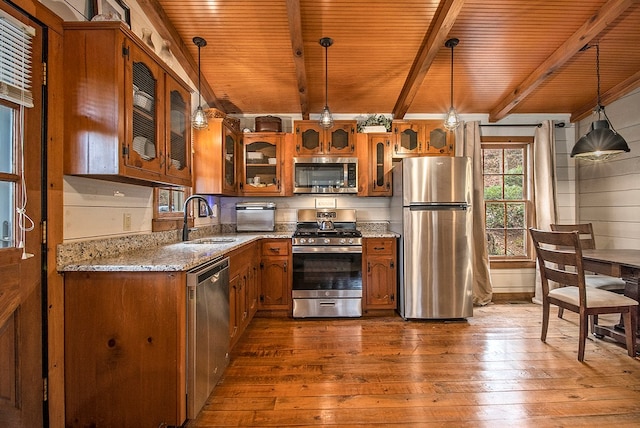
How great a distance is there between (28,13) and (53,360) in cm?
160

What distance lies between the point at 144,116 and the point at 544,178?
4.45m

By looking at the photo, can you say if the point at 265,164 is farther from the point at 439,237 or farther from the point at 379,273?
the point at 439,237

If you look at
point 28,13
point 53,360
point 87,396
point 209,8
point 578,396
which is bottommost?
point 578,396

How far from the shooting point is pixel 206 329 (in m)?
1.86

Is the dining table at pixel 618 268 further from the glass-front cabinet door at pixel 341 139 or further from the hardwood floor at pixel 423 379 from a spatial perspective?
the glass-front cabinet door at pixel 341 139

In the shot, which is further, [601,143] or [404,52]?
[404,52]

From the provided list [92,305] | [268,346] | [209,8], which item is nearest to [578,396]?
[268,346]

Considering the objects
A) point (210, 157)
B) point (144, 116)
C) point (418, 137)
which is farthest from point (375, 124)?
point (144, 116)

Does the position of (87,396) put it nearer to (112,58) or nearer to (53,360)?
(53,360)

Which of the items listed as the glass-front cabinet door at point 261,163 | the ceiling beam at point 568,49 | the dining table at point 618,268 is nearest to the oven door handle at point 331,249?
the glass-front cabinet door at point 261,163

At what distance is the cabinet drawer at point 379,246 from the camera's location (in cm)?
361

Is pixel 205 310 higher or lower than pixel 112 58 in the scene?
lower

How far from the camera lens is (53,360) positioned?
5.08ft

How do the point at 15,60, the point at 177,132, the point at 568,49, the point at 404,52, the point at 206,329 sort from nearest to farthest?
the point at 15,60 → the point at 206,329 → the point at 177,132 → the point at 568,49 → the point at 404,52
